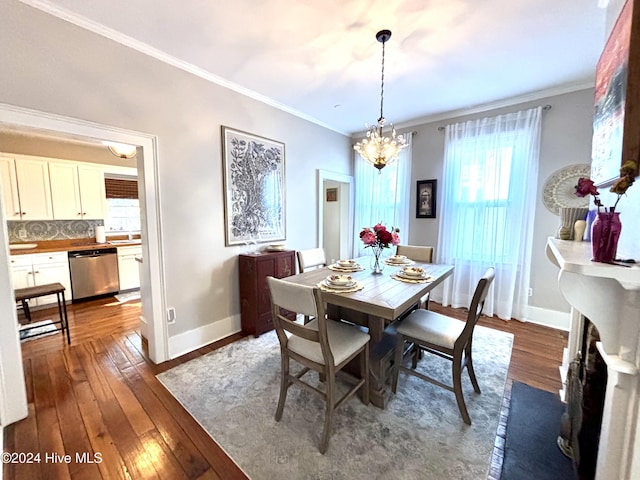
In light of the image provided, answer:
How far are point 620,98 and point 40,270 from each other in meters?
5.95

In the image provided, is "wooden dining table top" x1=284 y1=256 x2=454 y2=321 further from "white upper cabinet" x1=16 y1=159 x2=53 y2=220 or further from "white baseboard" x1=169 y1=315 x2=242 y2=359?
"white upper cabinet" x1=16 y1=159 x2=53 y2=220

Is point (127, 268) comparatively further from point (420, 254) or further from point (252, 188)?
point (420, 254)

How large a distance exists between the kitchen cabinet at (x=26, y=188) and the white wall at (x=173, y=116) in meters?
2.96

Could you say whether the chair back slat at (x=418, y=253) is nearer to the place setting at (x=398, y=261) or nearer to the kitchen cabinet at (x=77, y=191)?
the place setting at (x=398, y=261)

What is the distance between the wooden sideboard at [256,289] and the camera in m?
2.88

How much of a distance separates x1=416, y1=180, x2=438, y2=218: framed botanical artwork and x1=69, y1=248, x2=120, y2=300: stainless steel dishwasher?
5076 mm

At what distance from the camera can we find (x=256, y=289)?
288 cm

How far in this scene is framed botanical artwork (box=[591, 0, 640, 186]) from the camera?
1.01 m

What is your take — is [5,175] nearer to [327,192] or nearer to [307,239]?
[307,239]

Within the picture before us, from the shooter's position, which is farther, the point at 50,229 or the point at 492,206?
the point at 50,229

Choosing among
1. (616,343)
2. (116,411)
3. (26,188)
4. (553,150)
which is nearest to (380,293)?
(616,343)

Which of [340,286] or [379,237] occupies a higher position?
[379,237]

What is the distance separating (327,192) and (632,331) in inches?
186

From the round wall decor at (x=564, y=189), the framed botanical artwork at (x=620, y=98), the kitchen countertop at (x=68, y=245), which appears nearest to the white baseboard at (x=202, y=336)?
the kitchen countertop at (x=68, y=245)
